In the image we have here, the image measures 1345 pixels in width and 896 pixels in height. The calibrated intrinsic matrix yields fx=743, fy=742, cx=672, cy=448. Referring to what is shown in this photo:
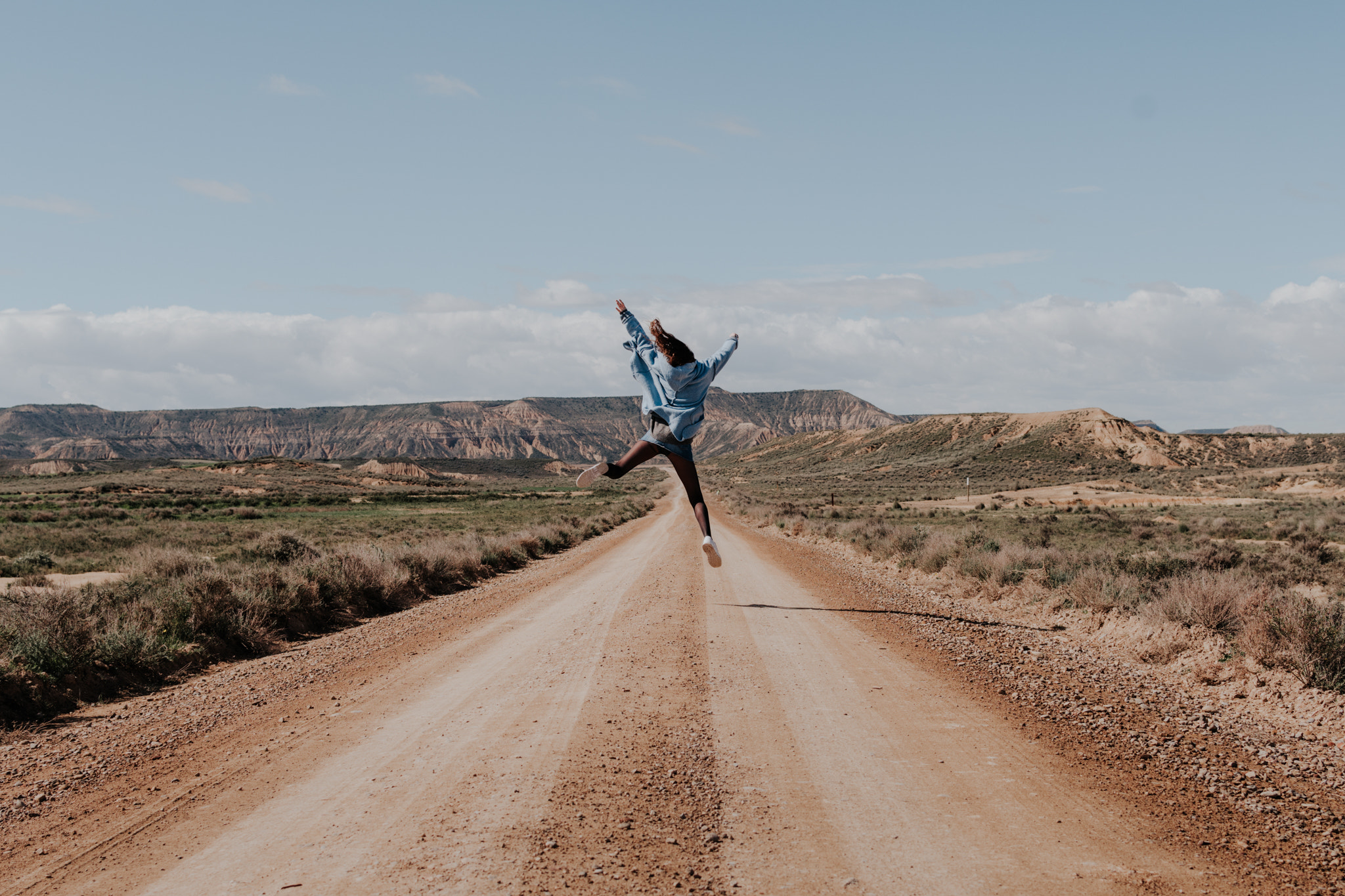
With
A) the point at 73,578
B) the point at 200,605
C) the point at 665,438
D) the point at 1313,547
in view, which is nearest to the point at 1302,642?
the point at 665,438

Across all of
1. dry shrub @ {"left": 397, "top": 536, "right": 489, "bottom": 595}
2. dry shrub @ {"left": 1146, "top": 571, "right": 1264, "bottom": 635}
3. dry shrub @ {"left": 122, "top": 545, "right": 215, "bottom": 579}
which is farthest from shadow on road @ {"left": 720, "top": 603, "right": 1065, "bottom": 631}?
dry shrub @ {"left": 122, "top": 545, "right": 215, "bottom": 579}

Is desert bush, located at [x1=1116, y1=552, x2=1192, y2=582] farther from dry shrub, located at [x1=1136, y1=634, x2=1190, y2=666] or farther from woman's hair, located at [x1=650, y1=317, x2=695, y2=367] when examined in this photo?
woman's hair, located at [x1=650, y1=317, x2=695, y2=367]

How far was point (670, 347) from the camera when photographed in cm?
666

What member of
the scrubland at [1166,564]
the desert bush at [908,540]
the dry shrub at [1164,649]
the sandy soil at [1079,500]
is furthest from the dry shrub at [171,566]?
the sandy soil at [1079,500]

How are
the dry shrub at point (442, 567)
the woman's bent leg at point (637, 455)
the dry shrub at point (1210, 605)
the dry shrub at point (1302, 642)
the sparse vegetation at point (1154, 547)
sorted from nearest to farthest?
the dry shrub at point (1302, 642)
the woman's bent leg at point (637, 455)
the sparse vegetation at point (1154, 547)
the dry shrub at point (1210, 605)
the dry shrub at point (442, 567)

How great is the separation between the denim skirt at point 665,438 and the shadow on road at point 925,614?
4.59m

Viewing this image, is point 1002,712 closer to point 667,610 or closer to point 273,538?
point 667,610

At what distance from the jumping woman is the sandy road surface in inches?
78.8

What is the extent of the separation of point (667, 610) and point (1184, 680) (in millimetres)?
5996

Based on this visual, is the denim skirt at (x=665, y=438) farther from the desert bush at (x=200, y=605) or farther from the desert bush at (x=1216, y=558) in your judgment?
the desert bush at (x=1216, y=558)

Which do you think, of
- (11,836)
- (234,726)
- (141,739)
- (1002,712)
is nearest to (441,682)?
(234,726)

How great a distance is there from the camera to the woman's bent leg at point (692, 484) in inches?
280

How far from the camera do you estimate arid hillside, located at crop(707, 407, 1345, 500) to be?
8681 centimetres

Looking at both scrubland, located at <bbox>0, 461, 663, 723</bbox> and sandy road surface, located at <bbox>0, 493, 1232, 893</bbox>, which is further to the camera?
scrubland, located at <bbox>0, 461, 663, 723</bbox>
